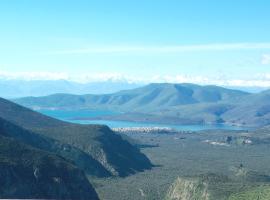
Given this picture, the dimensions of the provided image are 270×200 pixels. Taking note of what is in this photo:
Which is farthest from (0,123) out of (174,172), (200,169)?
(200,169)

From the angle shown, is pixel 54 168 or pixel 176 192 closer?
pixel 54 168

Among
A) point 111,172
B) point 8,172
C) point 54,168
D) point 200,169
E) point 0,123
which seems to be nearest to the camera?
point 8,172

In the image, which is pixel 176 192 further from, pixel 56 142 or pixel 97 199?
pixel 56 142

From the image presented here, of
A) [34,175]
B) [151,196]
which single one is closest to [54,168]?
[34,175]

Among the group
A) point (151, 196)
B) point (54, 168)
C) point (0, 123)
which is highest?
point (0, 123)

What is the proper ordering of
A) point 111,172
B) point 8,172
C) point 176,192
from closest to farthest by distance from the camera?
1. point 8,172
2. point 176,192
3. point 111,172

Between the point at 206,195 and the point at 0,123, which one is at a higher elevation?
the point at 0,123

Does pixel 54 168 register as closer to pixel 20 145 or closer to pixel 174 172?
pixel 20 145
